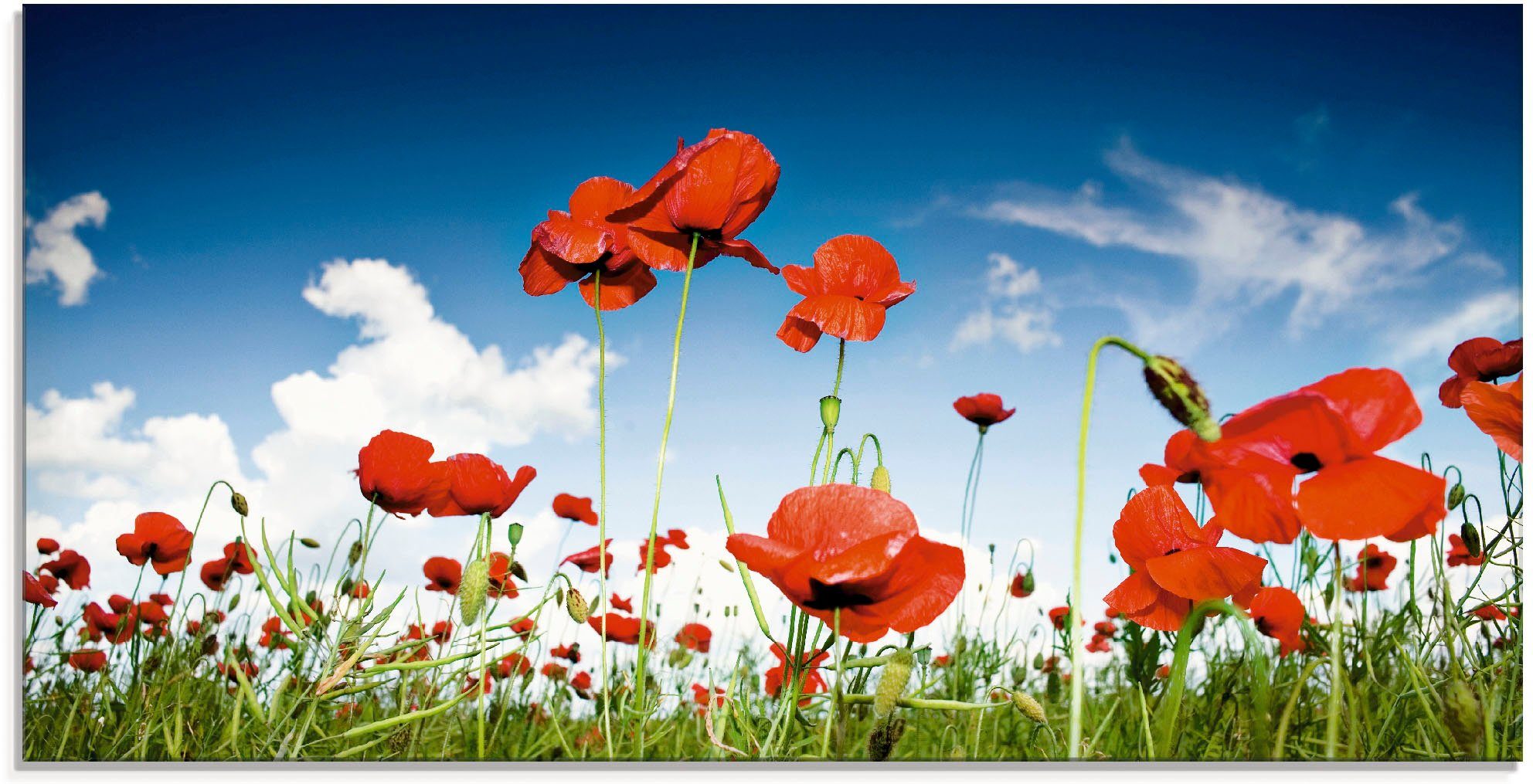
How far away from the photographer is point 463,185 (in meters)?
1.98

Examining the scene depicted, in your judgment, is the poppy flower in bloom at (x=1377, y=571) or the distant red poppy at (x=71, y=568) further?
the poppy flower in bloom at (x=1377, y=571)

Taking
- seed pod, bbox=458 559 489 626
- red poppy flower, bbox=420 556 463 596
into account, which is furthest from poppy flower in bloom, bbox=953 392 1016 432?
red poppy flower, bbox=420 556 463 596

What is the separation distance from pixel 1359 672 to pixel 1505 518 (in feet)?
1.17

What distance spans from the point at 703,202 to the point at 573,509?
135 centimetres

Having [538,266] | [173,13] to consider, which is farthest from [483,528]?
[173,13]

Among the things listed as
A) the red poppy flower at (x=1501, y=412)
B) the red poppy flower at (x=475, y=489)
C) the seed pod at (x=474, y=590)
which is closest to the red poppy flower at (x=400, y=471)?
the red poppy flower at (x=475, y=489)

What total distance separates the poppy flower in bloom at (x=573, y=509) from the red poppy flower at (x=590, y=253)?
1.06 metres

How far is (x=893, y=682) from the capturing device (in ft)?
2.96

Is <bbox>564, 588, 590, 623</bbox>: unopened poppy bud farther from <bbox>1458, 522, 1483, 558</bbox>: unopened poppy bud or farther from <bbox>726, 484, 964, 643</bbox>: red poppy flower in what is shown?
<bbox>1458, 522, 1483, 558</bbox>: unopened poppy bud

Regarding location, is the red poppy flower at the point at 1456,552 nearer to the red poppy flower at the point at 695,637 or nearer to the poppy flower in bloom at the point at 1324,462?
the poppy flower in bloom at the point at 1324,462

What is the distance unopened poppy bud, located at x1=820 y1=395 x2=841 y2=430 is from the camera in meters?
1.12

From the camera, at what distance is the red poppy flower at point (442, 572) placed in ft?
7.68

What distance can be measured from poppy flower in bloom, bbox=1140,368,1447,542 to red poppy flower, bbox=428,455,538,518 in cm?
89

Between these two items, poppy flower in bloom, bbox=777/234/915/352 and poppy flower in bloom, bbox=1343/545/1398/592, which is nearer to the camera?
poppy flower in bloom, bbox=777/234/915/352
